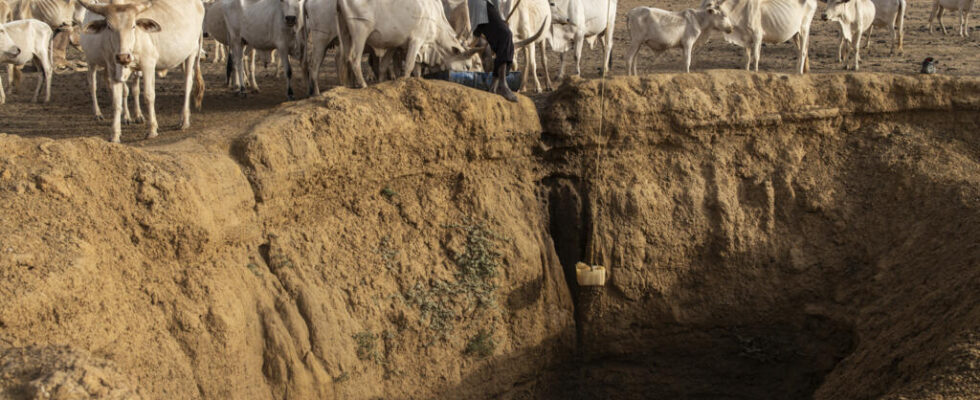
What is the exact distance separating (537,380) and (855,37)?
11563 millimetres

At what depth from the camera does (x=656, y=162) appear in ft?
29.2

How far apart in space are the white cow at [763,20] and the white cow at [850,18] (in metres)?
2.20

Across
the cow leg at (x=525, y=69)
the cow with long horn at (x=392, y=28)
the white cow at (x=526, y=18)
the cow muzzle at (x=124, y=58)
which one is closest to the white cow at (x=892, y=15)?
the white cow at (x=526, y=18)

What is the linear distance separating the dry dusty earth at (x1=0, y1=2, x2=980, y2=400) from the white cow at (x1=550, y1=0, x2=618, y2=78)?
5989 millimetres

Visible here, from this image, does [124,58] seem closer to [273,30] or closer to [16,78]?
[273,30]

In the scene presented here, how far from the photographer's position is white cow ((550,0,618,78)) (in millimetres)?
14758

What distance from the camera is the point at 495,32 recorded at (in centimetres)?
941

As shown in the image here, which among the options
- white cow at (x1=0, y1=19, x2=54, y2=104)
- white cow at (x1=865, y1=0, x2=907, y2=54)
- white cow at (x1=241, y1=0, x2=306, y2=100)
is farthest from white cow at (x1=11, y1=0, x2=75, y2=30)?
white cow at (x1=865, y1=0, x2=907, y2=54)

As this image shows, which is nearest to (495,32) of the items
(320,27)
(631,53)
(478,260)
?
(478,260)

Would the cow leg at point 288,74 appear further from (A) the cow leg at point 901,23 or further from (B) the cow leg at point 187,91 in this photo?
(A) the cow leg at point 901,23

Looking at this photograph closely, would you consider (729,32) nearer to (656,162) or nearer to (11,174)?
(656,162)

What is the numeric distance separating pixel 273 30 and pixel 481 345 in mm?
7715

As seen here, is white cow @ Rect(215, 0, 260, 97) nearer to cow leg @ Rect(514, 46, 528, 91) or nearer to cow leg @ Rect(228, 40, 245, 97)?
cow leg @ Rect(228, 40, 245, 97)

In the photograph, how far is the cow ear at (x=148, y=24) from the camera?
31.6ft
